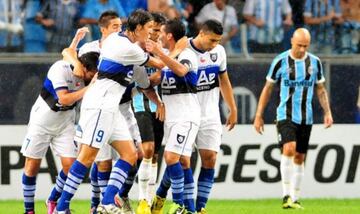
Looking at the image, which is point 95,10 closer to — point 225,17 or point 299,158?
point 225,17

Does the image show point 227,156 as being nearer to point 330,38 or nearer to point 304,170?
point 304,170

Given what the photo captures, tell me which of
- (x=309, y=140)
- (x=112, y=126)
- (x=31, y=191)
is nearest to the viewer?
(x=112, y=126)

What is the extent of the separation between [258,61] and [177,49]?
584cm

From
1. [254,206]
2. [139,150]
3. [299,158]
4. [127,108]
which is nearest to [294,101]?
[299,158]

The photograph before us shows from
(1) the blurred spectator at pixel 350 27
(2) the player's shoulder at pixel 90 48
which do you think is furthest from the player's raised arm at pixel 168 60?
(1) the blurred spectator at pixel 350 27

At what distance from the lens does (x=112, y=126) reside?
13.9m

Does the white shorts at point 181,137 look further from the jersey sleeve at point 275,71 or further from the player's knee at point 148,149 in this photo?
the jersey sleeve at point 275,71

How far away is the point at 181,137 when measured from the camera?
47.6ft

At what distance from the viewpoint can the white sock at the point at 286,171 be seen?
713 inches

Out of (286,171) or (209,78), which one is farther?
(286,171)

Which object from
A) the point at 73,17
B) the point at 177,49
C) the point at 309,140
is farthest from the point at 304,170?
the point at 177,49

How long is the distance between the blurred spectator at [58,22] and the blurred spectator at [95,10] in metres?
0.17

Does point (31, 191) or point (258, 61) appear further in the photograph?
point (258, 61)

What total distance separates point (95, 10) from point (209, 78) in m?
5.39
